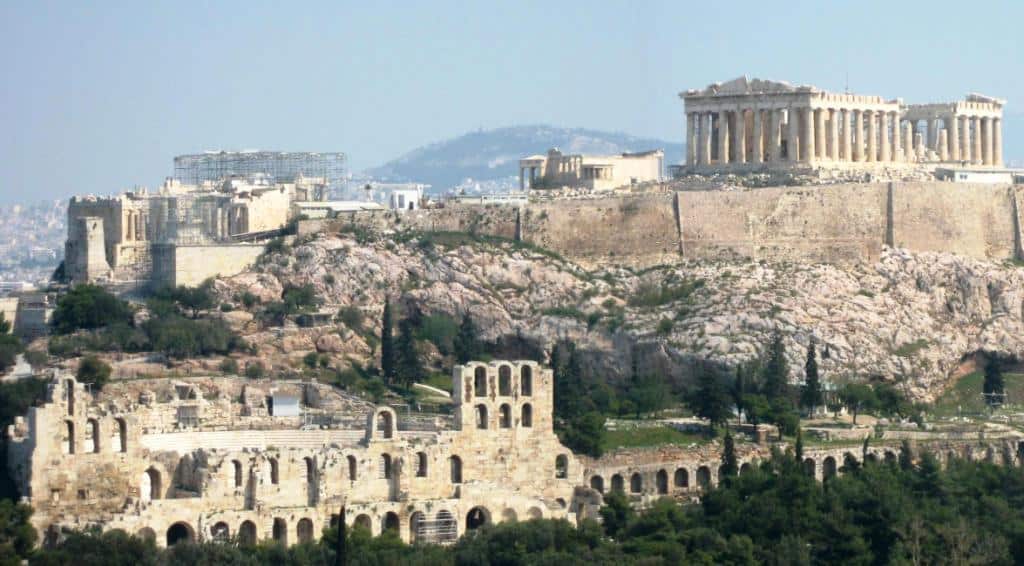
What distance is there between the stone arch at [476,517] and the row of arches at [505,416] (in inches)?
132

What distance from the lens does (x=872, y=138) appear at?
429ft

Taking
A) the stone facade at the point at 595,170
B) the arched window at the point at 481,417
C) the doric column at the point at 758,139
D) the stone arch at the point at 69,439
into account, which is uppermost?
the doric column at the point at 758,139

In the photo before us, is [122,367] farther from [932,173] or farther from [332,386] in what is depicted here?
[932,173]

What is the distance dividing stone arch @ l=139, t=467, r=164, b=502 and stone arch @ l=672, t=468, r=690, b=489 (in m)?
18.7

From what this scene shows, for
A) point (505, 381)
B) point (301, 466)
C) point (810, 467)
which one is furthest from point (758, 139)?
point (301, 466)

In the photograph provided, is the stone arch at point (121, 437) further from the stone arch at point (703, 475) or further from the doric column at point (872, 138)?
the doric column at point (872, 138)

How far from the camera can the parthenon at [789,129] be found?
128 meters

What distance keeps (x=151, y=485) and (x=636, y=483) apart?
17485 mm

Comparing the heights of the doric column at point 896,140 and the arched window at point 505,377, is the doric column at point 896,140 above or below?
above

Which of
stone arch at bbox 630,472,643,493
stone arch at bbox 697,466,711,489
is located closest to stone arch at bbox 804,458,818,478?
stone arch at bbox 697,466,711,489

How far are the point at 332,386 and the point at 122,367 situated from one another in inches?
291

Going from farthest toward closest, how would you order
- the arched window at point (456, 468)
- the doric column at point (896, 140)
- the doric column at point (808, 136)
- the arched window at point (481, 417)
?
1. the doric column at point (896, 140)
2. the doric column at point (808, 136)
3. the arched window at point (481, 417)
4. the arched window at point (456, 468)

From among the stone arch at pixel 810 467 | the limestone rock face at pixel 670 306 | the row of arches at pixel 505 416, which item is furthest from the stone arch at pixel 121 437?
the stone arch at pixel 810 467

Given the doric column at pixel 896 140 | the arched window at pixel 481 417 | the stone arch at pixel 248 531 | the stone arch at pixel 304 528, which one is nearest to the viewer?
the stone arch at pixel 248 531
